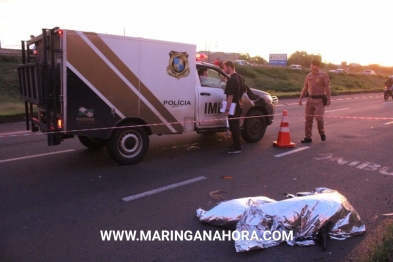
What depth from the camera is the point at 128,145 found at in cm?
695

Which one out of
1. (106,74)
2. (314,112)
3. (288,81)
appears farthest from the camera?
(288,81)

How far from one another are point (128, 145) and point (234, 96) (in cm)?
247

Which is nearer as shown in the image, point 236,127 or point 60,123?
point 60,123

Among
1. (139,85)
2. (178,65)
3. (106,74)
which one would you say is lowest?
(139,85)

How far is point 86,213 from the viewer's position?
477cm

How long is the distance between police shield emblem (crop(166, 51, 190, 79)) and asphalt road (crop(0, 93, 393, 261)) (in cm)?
167

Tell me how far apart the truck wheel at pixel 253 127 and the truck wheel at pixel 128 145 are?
283 centimetres

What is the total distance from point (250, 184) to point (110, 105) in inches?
107

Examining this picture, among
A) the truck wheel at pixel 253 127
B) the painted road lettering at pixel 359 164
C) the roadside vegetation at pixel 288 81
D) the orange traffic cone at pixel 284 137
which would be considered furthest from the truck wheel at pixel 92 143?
the roadside vegetation at pixel 288 81

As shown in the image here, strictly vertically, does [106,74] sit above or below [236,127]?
above

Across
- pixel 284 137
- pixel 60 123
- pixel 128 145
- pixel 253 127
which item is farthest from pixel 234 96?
pixel 60 123

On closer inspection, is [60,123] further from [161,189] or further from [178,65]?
[178,65]

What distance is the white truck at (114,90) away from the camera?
613cm

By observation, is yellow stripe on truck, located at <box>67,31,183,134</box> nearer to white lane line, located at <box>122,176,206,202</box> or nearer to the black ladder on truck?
the black ladder on truck
